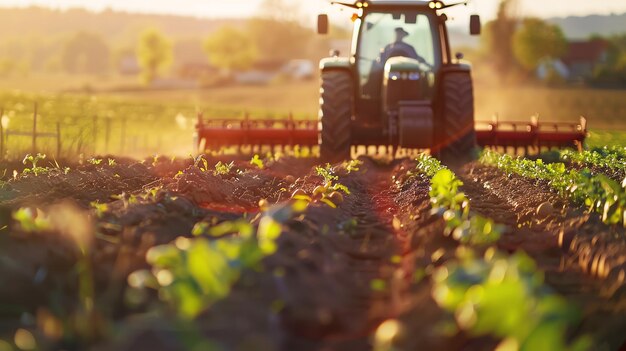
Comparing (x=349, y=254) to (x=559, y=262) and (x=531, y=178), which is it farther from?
(x=531, y=178)

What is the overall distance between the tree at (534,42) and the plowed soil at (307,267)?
235 ft

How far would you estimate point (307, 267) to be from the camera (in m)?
5.42

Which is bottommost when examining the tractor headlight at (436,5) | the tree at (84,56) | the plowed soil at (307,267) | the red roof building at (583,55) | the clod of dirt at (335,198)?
the plowed soil at (307,267)

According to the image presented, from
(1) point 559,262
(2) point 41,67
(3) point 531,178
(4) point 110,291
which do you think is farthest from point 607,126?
(2) point 41,67

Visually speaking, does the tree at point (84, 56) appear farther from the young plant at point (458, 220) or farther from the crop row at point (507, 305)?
the crop row at point (507, 305)

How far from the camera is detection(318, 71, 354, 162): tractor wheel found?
14.8 meters

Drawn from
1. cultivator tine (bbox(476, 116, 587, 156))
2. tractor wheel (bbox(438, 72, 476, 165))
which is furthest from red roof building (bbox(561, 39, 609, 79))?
tractor wheel (bbox(438, 72, 476, 165))

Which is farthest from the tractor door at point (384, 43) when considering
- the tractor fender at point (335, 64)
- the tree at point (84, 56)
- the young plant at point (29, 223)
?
the tree at point (84, 56)

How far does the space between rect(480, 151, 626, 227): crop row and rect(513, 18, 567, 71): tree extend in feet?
229

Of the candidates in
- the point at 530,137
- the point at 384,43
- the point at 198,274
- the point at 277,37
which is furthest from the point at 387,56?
the point at 277,37

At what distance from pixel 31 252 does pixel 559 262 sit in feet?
11.6

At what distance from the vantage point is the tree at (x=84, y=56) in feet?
491

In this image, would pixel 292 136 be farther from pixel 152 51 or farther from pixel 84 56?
pixel 84 56

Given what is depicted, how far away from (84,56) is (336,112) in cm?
14173
